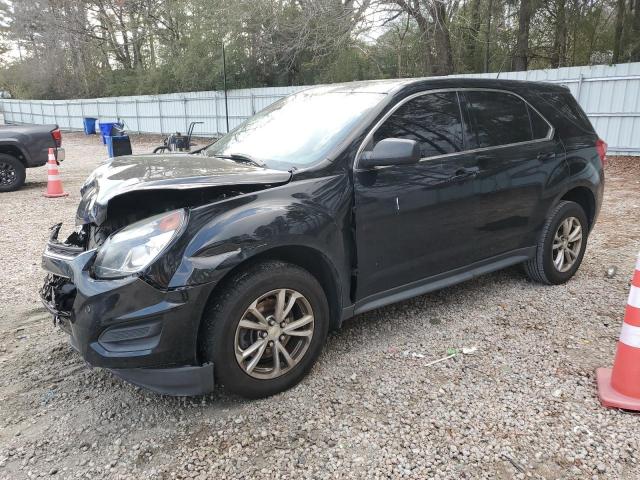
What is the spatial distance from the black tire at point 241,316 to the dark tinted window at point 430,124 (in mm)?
1087

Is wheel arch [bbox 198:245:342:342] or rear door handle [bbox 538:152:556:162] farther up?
rear door handle [bbox 538:152:556:162]

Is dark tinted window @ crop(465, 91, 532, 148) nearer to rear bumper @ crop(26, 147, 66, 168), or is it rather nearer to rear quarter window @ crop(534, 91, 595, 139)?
rear quarter window @ crop(534, 91, 595, 139)

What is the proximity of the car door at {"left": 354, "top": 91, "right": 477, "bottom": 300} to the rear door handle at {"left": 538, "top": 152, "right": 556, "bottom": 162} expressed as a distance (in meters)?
0.83

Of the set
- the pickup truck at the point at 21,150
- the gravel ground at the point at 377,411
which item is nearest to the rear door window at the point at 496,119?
the gravel ground at the point at 377,411

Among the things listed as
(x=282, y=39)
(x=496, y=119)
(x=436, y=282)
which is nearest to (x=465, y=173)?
(x=496, y=119)

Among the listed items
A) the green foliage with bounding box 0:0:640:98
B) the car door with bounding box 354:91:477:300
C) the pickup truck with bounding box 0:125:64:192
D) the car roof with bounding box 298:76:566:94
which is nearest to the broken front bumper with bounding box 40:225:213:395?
the car door with bounding box 354:91:477:300

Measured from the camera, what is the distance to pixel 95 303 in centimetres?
245

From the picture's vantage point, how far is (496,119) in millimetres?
3926

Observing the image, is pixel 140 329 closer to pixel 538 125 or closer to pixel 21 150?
pixel 538 125

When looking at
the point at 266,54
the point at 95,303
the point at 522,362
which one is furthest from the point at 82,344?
the point at 266,54

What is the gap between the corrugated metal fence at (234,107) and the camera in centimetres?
1206

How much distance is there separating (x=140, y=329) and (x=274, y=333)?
2.35 ft

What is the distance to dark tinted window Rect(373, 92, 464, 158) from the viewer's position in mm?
3330

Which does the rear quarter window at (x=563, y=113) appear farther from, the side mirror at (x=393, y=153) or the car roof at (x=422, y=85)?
the side mirror at (x=393, y=153)
